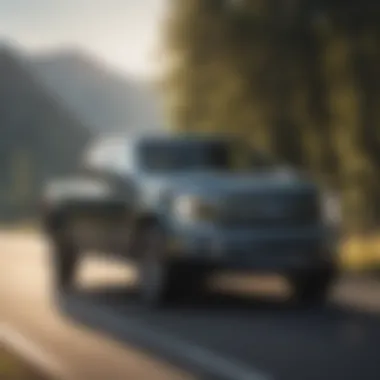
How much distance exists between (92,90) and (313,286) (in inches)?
312

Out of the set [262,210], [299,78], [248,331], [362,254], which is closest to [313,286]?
[262,210]

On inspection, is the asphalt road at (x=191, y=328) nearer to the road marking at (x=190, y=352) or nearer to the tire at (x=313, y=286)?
the road marking at (x=190, y=352)

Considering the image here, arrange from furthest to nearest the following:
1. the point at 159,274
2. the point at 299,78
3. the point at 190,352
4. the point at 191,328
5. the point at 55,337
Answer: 1. the point at 299,78
2. the point at 159,274
3. the point at 191,328
4. the point at 55,337
5. the point at 190,352

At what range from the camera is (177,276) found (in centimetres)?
1338

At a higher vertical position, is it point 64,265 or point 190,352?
point 64,265

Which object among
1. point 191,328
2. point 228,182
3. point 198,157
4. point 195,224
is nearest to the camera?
point 191,328

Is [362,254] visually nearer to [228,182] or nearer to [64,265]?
[228,182]

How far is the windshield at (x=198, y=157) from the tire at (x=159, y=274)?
62 centimetres

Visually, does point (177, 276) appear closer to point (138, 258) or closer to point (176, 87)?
point (138, 258)

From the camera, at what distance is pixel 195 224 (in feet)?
44.2

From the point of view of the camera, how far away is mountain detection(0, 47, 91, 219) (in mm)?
5398

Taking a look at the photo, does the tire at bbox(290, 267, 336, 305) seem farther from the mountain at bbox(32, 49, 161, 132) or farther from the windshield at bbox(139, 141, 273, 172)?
the mountain at bbox(32, 49, 161, 132)

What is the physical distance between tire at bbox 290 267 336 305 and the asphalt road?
13cm

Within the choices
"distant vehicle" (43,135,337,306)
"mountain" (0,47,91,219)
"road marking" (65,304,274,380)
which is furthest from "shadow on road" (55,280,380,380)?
"mountain" (0,47,91,219)
